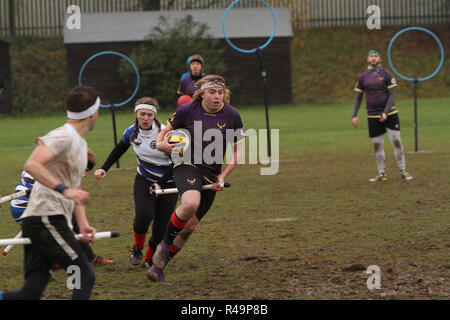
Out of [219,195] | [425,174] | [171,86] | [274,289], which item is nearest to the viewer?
[274,289]

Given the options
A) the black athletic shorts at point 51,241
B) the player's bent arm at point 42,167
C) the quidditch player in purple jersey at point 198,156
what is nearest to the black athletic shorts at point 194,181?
the quidditch player in purple jersey at point 198,156

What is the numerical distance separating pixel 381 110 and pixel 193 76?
3.77 meters

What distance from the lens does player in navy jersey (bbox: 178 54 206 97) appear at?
47.2 ft

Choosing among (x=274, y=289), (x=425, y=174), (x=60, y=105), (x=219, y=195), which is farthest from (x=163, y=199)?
(x=60, y=105)

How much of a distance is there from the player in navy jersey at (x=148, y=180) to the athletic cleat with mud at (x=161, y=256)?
24.4 inches

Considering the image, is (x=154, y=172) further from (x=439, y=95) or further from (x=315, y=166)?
(x=439, y=95)

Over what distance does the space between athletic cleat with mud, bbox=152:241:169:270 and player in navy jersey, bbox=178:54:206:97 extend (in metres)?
7.68

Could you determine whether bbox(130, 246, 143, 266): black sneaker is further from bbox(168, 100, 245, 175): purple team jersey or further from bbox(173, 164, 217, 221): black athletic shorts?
bbox(168, 100, 245, 175): purple team jersey

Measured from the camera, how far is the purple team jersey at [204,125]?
709 centimetres

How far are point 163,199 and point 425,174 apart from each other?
775cm

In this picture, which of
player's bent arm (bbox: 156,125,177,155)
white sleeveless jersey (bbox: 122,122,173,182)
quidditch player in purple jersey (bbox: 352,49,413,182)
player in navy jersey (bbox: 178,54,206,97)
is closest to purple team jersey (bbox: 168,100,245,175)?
player's bent arm (bbox: 156,125,177,155)

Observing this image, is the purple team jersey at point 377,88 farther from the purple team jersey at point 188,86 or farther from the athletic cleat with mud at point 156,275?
the athletic cleat with mud at point 156,275

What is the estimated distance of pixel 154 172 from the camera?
7699 millimetres

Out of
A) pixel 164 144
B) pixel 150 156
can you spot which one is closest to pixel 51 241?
pixel 164 144
